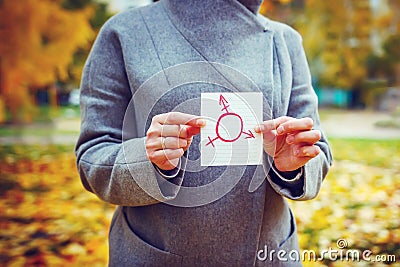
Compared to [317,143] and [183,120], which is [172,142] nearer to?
[183,120]

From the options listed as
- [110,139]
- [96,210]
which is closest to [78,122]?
[96,210]

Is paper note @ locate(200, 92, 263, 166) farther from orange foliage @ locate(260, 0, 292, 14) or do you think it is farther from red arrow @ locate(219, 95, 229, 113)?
orange foliage @ locate(260, 0, 292, 14)

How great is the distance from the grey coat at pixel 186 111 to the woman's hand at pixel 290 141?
2 centimetres

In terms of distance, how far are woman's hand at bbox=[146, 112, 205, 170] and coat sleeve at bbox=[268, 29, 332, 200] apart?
15cm

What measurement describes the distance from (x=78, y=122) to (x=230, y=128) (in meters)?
0.89

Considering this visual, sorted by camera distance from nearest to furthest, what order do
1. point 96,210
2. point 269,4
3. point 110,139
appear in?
point 110,139, point 269,4, point 96,210

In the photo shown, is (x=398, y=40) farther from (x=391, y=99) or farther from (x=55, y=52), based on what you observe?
(x=55, y=52)

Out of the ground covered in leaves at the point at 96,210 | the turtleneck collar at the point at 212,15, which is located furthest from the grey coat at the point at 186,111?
the ground covered in leaves at the point at 96,210

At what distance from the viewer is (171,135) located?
0.51 m

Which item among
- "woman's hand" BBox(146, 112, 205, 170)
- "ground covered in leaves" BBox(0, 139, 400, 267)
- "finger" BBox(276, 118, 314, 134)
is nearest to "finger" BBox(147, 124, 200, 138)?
"woman's hand" BBox(146, 112, 205, 170)

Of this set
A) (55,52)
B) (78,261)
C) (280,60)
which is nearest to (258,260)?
(280,60)

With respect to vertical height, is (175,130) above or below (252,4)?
below

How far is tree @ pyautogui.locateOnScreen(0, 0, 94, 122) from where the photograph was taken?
1423 mm

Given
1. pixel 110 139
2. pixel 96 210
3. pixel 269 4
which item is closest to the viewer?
pixel 110 139
